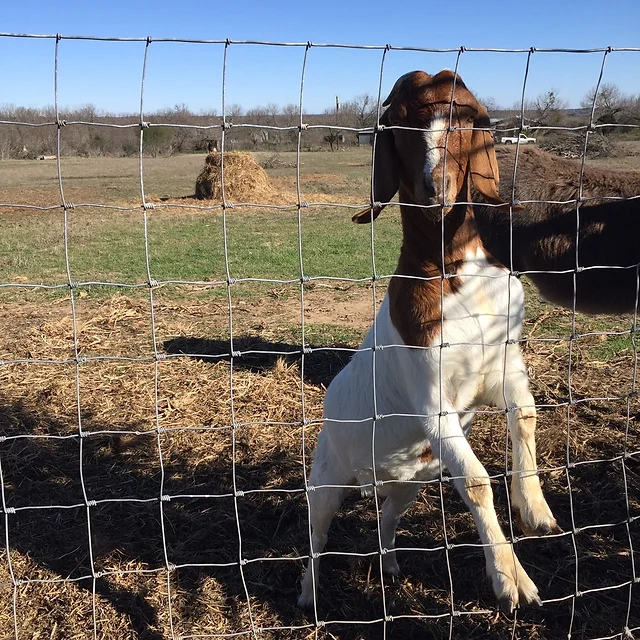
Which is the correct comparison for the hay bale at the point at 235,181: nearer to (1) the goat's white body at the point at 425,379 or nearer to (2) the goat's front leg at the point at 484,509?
(1) the goat's white body at the point at 425,379

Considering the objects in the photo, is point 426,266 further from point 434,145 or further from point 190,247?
point 190,247

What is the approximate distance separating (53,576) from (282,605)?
110 centimetres

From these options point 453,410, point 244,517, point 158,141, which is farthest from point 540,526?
point 158,141

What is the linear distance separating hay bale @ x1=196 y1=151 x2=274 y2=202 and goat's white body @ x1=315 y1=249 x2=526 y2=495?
16.1 metres

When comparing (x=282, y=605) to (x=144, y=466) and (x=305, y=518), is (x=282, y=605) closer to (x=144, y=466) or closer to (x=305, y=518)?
(x=305, y=518)

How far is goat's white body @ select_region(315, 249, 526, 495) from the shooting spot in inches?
97.4

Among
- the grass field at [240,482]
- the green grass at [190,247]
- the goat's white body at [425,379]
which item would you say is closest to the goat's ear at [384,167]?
the grass field at [240,482]

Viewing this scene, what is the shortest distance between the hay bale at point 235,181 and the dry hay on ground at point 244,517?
1322cm

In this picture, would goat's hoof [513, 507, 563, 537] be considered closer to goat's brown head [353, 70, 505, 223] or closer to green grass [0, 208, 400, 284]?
goat's brown head [353, 70, 505, 223]

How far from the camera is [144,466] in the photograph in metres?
4.32

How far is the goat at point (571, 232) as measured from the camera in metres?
5.18

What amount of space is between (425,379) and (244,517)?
5.51 ft

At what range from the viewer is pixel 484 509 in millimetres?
2385

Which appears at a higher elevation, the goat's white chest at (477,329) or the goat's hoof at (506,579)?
the goat's white chest at (477,329)
